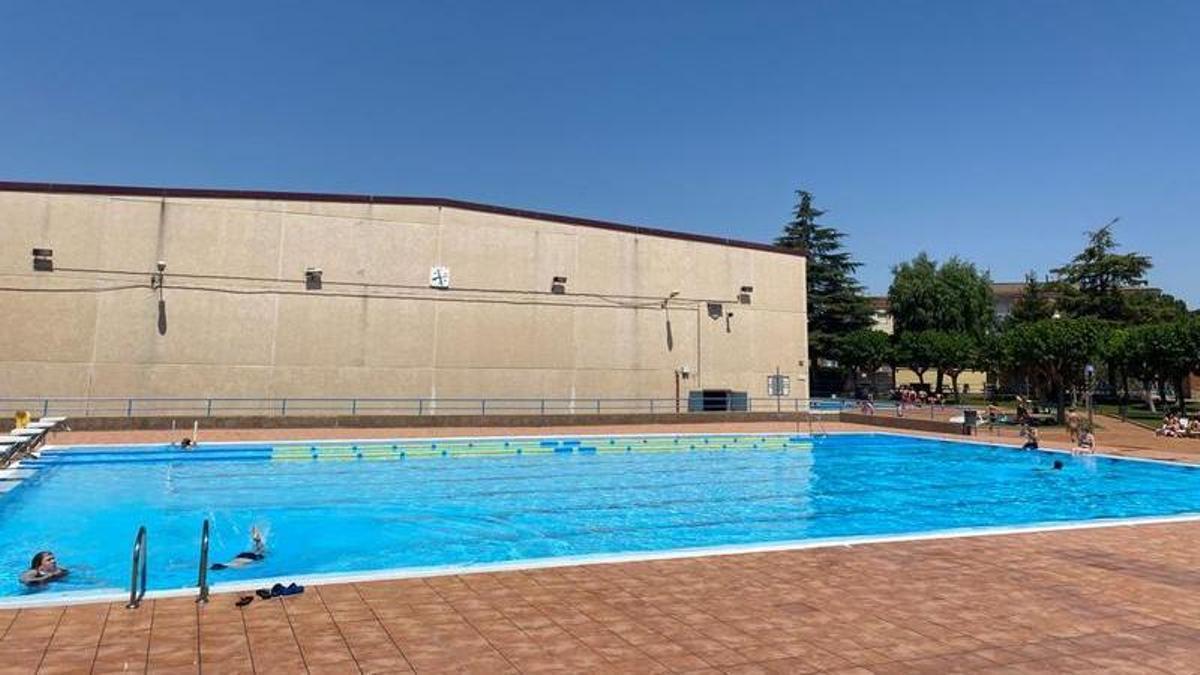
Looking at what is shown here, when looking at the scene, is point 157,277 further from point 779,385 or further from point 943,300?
point 943,300

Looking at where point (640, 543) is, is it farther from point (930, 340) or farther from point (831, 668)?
point (930, 340)

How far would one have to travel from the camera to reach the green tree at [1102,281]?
62781 millimetres

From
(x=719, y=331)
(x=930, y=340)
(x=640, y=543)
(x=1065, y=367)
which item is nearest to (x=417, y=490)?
(x=640, y=543)

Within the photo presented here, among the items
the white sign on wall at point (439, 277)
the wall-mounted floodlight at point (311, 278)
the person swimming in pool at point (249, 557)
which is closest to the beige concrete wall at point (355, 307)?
the wall-mounted floodlight at point (311, 278)

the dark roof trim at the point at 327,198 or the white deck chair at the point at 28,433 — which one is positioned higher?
the dark roof trim at the point at 327,198

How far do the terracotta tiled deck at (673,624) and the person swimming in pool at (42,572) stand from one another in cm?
320

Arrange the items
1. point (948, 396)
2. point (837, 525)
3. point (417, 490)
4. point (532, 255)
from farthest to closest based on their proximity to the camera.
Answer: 1. point (948, 396)
2. point (532, 255)
3. point (417, 490)
4. point (837, 525)

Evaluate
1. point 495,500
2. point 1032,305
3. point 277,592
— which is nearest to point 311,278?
point 495,500

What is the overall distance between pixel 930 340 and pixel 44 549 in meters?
56.9

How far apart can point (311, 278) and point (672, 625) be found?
24832 mm

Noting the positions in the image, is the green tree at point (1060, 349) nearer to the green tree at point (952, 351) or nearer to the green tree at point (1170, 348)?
the green tree at point (1170, 348)

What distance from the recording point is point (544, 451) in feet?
78.3

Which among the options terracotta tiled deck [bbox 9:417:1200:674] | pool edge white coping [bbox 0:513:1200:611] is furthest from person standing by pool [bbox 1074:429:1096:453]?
terracotta tiled deck [bbox 9:417:1200:674]

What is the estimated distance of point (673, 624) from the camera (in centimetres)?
590
